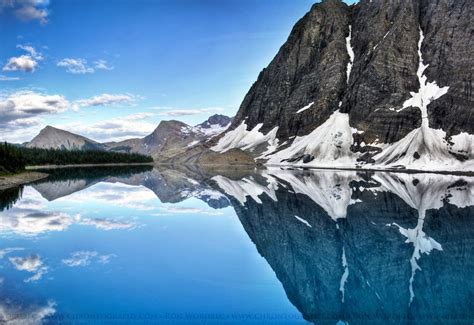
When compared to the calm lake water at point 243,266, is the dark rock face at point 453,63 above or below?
above

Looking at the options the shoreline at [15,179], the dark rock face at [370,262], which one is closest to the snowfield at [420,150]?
the dark rock face at [370,262]

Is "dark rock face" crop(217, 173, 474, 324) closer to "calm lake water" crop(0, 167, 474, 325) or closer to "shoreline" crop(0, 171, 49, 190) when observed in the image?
"calm lake water" crop(0, 167, 474, 325)

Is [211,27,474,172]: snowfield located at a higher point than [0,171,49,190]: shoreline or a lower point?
higher

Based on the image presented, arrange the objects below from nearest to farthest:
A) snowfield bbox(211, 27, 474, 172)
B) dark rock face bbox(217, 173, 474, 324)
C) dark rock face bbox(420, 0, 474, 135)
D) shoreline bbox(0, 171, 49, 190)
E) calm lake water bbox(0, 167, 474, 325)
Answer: calm lake water bbox(0, 167, 474, 325)
dark rock face bbox(217, 173, 474, 324)
shoreline bbox(0, 171, 49, 190)
snowfield bbox(211, 27, 474, 172)
dark rock face bbox(420, 0, 474, 135)

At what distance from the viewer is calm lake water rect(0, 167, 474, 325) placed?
17.1m

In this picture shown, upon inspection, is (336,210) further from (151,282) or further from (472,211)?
(151,282)

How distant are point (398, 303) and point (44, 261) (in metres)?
19.6

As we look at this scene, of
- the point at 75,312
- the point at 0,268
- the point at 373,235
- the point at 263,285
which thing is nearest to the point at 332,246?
the point at 373,235

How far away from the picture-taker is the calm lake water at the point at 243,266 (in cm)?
1709

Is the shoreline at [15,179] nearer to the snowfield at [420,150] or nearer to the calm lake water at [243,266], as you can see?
the calm lake water at [243,266]

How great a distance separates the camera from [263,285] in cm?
2103

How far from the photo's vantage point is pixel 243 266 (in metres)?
24.6

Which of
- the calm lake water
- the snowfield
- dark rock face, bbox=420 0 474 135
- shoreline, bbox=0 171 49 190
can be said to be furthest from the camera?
dark rock face, bbox=420 0 474 135

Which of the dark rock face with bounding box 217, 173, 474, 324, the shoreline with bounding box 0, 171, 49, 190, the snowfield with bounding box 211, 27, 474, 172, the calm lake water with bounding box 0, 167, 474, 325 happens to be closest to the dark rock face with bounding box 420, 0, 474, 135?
the snowfield with bounding box 211, 27, 474, 172
